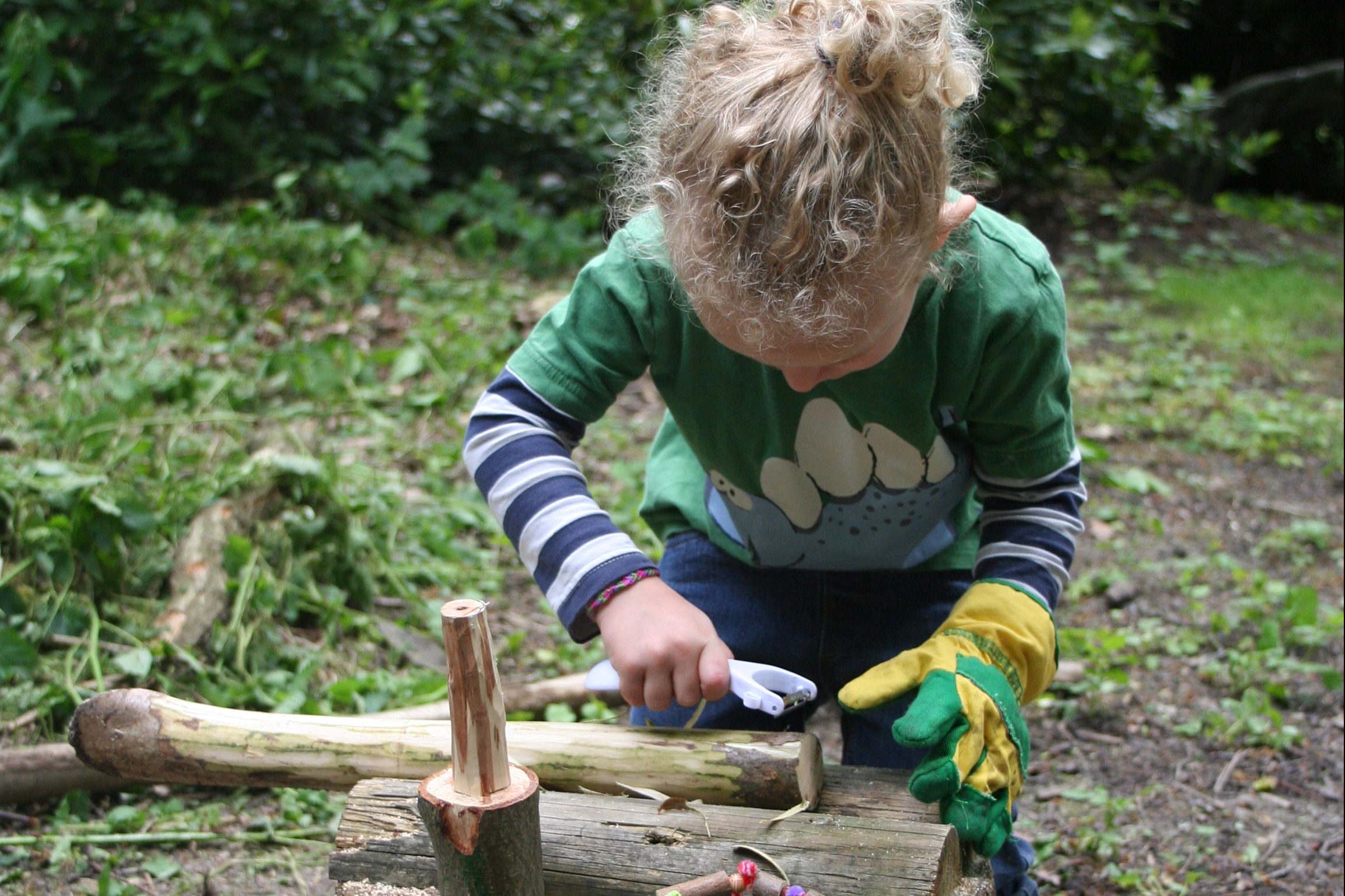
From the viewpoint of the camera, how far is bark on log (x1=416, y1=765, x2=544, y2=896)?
1.02 meters

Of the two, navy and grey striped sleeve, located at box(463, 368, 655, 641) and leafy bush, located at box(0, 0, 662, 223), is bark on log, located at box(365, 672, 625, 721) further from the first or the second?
leafy bush, located at box(0, 0, 662, 223)

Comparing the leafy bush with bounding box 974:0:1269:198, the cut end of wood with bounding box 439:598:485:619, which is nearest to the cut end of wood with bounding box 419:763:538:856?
the cut end of wood with bounding box 439:598:485:619

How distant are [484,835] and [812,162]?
66 centimetres

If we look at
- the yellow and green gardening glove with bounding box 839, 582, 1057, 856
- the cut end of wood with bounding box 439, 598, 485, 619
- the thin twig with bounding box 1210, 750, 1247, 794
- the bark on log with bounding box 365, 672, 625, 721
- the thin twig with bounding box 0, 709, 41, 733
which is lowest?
the thin twig with bounding box 1210, 750, 1247, 794

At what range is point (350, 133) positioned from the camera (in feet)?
15.4

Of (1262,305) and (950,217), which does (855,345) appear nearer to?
(950,217)

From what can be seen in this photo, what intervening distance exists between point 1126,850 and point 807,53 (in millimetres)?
1280

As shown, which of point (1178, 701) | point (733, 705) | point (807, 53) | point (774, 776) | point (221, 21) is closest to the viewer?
point (807, 53)

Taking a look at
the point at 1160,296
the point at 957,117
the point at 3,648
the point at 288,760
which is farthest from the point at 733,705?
the point at 1160,296

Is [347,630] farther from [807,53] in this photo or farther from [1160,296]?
[1160,296]

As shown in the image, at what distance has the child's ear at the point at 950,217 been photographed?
3.92 feet

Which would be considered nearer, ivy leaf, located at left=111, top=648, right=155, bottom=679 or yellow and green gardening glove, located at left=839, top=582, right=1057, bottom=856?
yellow and green gardening glove, located at left=839, top=582, right=1057, bottom=856

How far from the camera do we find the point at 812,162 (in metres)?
1.07

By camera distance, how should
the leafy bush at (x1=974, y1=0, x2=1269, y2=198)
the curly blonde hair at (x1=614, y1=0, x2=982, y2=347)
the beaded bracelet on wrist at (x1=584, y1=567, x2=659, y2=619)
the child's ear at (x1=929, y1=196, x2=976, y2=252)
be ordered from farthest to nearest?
the leafy bush at (x1=974, y1=0, x2=1269, y2=198) < the beaded bracelet on wrist at (x1=584, y1=567, x2=659, y2=619) < the child's ear at (x1=929, y1=196, x2=976, y2=252) < the curly blonde hair at (x1=614, y1=0, x2=982, y2=347)
